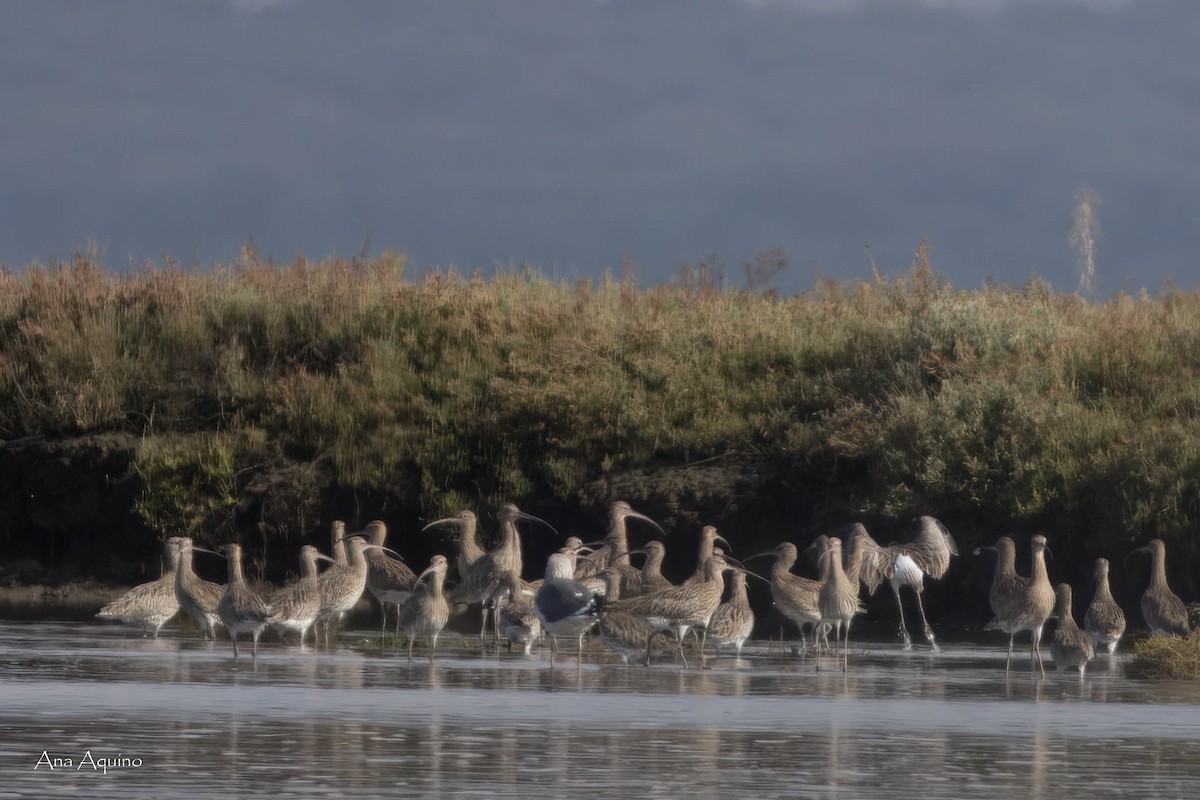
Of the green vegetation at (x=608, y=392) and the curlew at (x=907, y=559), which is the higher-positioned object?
the green vegetation at (x=608, y=392)

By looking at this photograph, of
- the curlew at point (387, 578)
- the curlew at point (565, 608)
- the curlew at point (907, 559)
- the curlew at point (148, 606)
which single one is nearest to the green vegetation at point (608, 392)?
the curlew at point (907, 559)

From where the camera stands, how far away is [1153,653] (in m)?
16.3

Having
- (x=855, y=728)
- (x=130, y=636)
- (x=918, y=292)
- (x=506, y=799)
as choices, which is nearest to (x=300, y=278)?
(x=918, y=292)

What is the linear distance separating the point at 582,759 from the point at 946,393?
12.5 meters

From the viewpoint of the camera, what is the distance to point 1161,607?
18375mm

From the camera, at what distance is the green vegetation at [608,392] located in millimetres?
21812

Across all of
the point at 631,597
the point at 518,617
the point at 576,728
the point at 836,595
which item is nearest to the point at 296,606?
the point at 518,617

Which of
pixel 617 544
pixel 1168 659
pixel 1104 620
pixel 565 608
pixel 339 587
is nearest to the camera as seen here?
pixel 1168 659

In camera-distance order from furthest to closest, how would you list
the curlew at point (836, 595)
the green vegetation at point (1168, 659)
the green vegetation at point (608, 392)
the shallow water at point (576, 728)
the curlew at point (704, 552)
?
the green vegetation at point (608, 392)
the curlew at point (704, 552)
the curlew at point (836, 595)
the green vegetation at point (1168, 659)
the shallow water at point (576, 728)

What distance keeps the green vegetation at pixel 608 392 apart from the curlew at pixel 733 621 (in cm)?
437

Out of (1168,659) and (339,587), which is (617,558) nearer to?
(339,587)

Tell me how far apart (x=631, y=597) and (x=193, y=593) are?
4.04 m

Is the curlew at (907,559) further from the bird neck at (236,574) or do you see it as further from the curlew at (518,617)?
the bird neck at (236,574)

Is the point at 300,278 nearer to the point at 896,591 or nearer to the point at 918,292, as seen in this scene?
the point at 918,292
